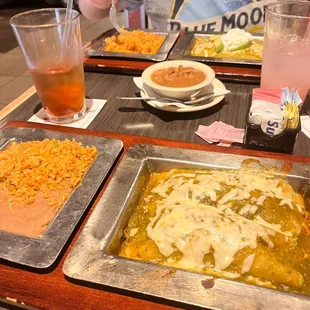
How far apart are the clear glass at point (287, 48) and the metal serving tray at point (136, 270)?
0.45 m

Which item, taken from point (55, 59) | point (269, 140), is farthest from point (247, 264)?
point (55, 59)

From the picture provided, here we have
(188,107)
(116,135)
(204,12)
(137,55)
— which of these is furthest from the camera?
(204,12)

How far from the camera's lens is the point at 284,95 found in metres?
1.13

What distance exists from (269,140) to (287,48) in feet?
1.33

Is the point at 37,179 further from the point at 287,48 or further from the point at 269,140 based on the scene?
the point at 287,48

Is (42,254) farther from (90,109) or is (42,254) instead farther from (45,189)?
(90,109)

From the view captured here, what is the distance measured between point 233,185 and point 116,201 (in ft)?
1.04

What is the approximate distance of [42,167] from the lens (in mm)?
998

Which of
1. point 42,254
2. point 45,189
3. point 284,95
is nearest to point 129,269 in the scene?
point 42,254

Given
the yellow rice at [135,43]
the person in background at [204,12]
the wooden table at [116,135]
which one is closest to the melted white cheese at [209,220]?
the wooden table at [116,135]

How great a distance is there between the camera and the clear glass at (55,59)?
4.08ft

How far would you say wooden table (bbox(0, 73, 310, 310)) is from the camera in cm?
71

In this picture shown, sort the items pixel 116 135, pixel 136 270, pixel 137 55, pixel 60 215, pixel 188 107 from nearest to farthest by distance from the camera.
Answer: pixel 136 270, pixel 60 215, pixel 116 135, pixel 188 107, pixel 137 55

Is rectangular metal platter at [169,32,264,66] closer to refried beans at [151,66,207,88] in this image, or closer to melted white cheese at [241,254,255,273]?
refried beans at [151,66,207,88]
